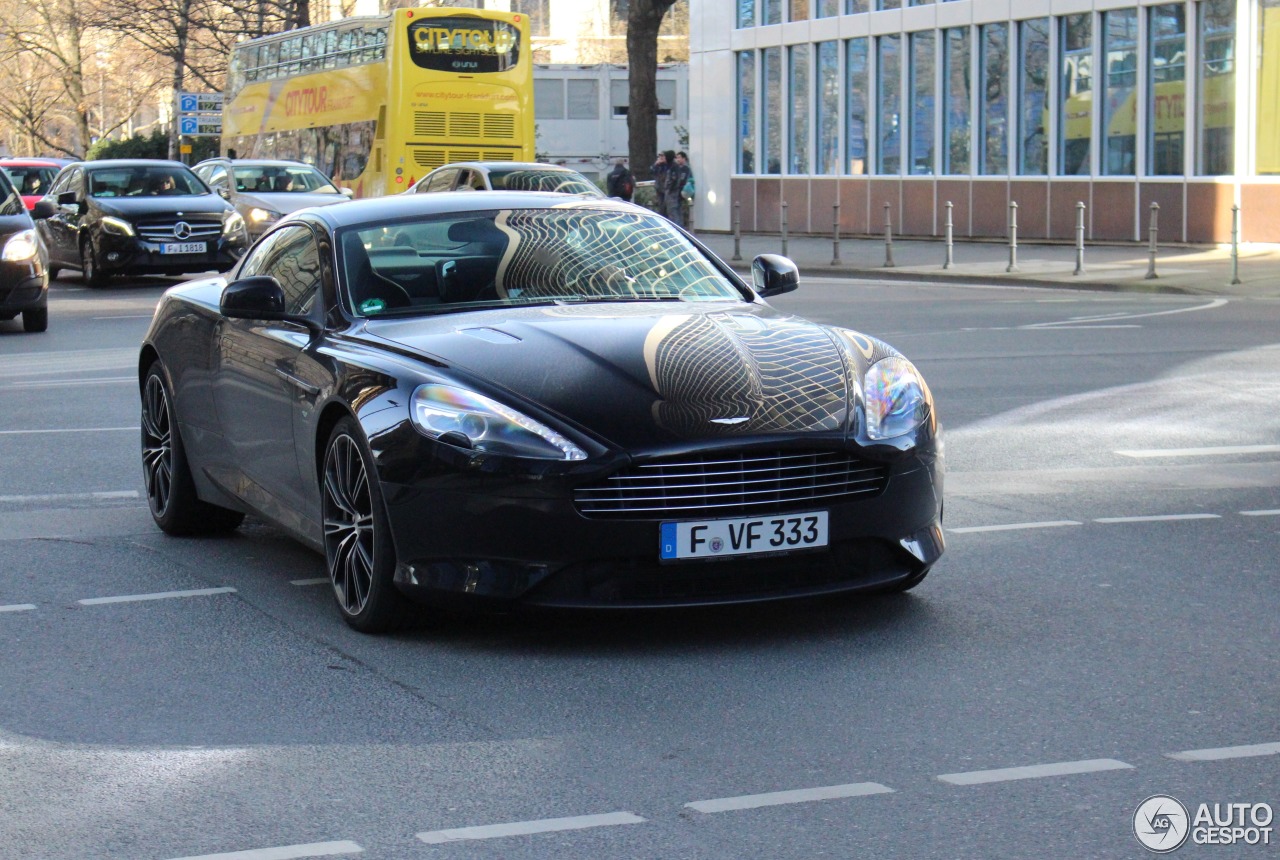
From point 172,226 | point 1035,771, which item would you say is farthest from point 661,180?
point 1035,771

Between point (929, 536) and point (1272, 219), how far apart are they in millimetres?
24921

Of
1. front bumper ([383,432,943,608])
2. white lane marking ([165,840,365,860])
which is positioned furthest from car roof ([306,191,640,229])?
white lane marking ([165,840,365,860])

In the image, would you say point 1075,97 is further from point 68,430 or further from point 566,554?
point 566,554

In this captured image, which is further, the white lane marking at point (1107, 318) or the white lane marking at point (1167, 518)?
the white lane marking at point (1107, 318)

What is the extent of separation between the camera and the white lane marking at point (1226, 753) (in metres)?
4.71

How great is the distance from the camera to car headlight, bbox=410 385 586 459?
5.74 metres

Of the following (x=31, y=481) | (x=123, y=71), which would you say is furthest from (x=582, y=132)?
(x=31, y=481)

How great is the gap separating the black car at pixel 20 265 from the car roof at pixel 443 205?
467 inches

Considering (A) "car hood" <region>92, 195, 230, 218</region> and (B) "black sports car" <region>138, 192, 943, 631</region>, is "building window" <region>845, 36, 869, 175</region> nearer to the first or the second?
(A) "car hood" <region>92, 195, 230, 218</region>

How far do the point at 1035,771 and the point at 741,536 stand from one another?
1425 millimetres

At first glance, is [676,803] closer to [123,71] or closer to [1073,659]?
[1073,659]

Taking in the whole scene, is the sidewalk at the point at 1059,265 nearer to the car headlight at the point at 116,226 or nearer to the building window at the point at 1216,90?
the building window at the point at 1216,90

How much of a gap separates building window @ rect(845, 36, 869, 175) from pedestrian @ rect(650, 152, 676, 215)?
3.74m

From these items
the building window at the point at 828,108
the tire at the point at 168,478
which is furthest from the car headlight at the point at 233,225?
the tire at the point at 168,478
